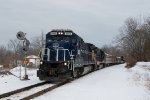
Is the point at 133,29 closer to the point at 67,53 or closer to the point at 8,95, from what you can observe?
the point at 67,53

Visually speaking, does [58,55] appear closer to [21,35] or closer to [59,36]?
[59,36]

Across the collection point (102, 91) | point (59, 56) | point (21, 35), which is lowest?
point (102, 91)

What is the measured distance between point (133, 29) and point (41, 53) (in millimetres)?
78503

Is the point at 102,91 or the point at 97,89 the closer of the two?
the point at 102,91

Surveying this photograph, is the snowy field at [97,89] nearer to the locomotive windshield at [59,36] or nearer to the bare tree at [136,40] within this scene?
the locomotive windshield at [59,36]

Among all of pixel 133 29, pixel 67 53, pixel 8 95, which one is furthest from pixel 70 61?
pixel 133 29

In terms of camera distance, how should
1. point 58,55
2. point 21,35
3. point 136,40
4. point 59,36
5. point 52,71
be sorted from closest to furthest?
point 52,71, point 21,35, point 58,55, point 59,36, point 136,40

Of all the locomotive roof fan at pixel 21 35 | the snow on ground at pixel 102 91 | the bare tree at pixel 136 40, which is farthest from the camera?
the bare tree at pixel 136 40

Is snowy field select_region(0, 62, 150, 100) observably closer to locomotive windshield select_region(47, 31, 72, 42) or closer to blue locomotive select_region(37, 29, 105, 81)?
blue locomotive select_region(37, 29, 105, 81)

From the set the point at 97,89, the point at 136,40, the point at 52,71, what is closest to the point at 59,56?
the point at 52,71

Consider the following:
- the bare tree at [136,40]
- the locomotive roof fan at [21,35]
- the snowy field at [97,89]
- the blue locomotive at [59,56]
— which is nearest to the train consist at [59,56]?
the blue locomotive at [59,56]

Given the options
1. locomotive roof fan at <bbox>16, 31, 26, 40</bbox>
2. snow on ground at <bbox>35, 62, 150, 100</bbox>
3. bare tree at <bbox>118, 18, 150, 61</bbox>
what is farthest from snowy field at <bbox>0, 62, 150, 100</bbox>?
bare tree at <bbox>118, 18, 150, 61</bbox>

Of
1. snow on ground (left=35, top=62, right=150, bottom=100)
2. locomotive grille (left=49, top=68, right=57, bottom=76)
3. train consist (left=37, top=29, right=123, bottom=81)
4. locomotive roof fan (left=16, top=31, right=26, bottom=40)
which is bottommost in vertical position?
snow on ground (left=35, top=62, right=150, bottom=100)

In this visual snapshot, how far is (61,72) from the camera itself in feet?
77.9
